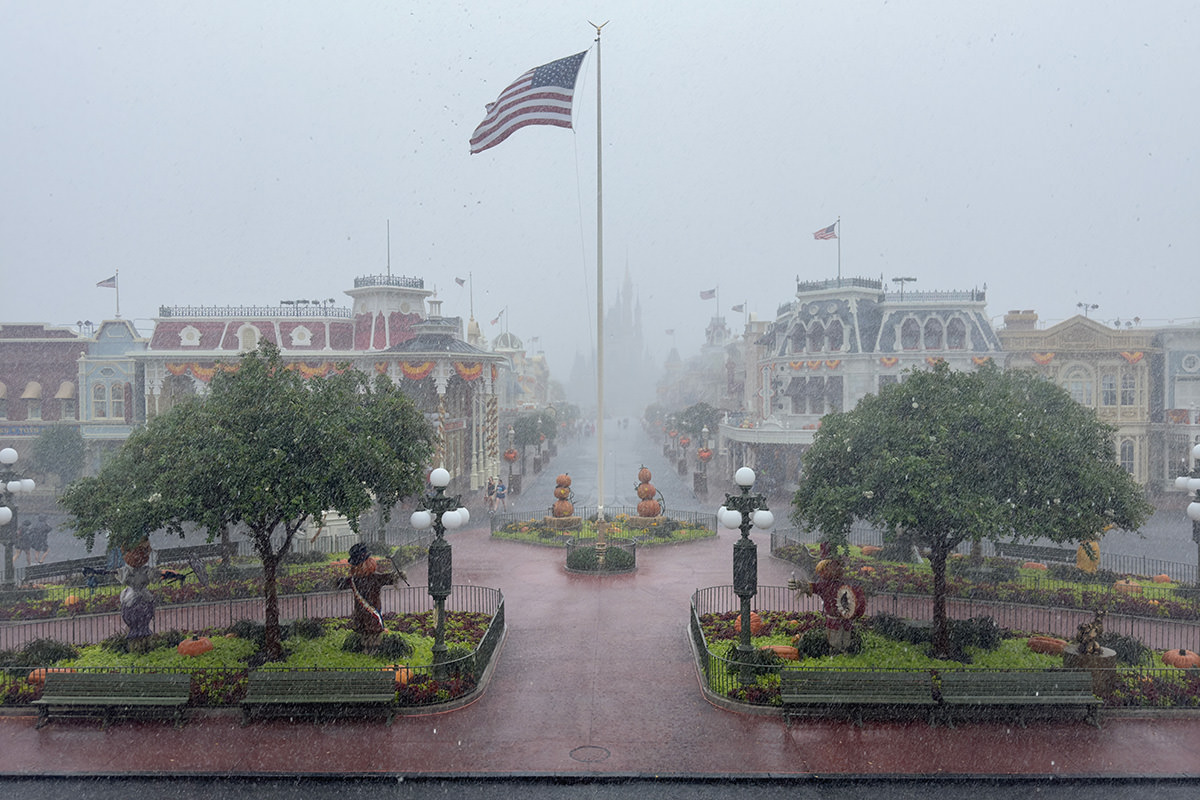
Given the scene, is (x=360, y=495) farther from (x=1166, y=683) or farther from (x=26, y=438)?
(x=26, y=438)

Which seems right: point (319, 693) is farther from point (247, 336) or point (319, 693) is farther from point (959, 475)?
point (247, 336)

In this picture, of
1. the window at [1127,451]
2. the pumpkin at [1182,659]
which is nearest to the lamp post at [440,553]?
the pumpkin at [1182,659]

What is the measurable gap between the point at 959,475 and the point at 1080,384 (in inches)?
1378

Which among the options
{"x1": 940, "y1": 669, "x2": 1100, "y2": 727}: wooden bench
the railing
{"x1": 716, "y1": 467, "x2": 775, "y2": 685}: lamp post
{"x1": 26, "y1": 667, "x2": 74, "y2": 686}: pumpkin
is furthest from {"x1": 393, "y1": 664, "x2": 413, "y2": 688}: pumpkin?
the railing

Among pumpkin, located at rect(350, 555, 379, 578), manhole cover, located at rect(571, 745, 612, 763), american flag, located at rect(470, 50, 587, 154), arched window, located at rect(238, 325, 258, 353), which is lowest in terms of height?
manhole cover, located at rect(571, 745, 612, 763)

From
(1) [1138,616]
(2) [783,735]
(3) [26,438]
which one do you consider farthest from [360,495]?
(3) [26,438]

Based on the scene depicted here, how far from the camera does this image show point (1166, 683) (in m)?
13.2

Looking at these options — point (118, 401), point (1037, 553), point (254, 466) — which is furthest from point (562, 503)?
point (118, 401)

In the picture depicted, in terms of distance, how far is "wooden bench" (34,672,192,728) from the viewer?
12.5 meters

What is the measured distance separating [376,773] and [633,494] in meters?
34.6

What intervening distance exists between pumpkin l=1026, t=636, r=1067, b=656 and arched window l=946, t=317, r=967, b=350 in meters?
31.5

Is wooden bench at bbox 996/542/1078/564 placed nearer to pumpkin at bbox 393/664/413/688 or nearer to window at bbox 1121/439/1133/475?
pumpkin at bbox 393/664/413/688

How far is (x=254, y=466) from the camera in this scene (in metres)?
13.8

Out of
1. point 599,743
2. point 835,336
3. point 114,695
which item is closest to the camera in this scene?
point 599,743
